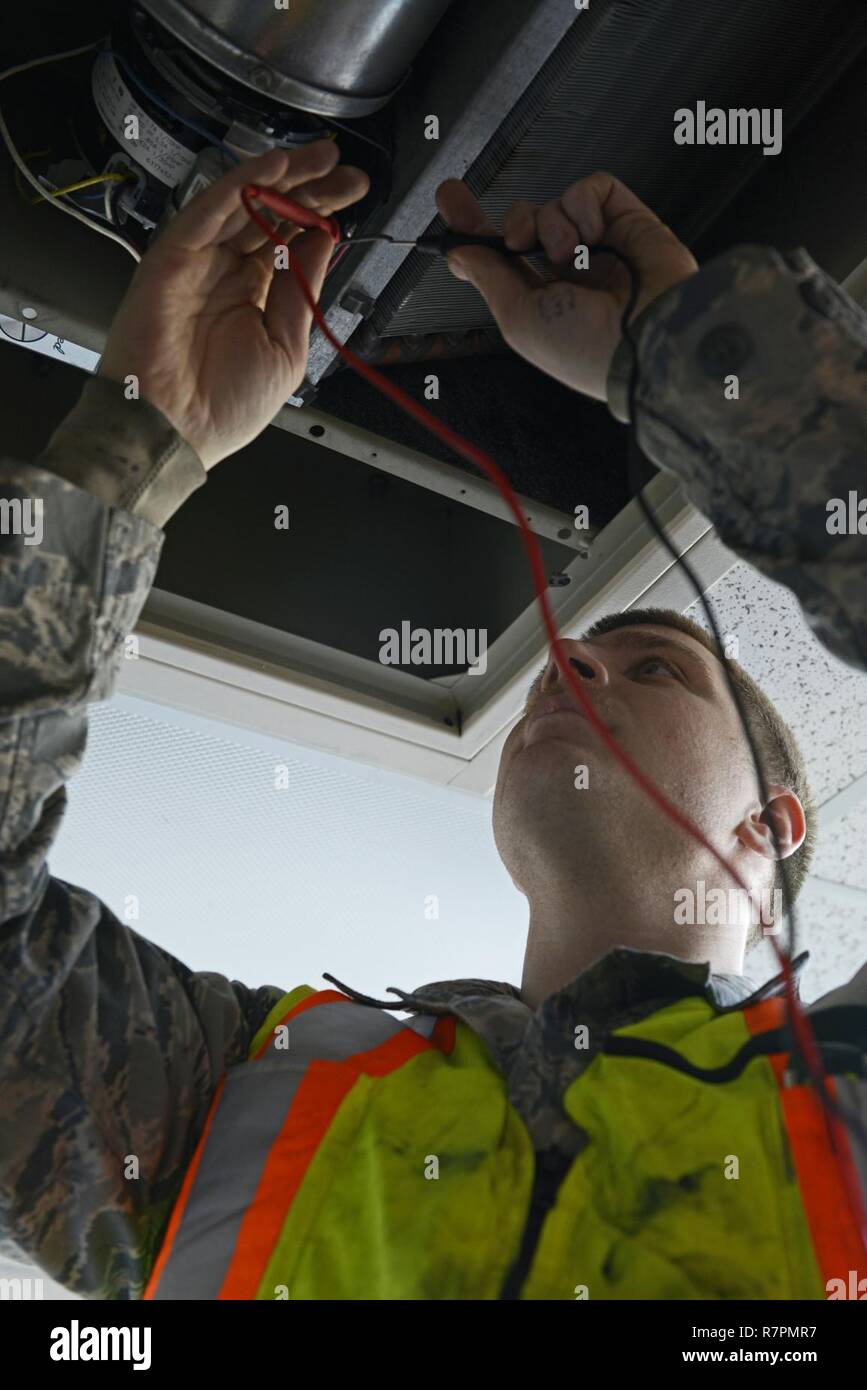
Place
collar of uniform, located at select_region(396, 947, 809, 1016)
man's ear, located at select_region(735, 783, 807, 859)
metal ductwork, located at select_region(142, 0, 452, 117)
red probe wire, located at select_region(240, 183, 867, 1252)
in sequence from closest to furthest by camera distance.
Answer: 1. red probe wire, located at select_region(240, 183, 867, 1252)
2. metal ductwork, located at select_region(142, 0, 452, 117)
3. collar of uniform, located at select_region(396, 947, 809, 1016)
4. man's ear, located at select_region(735, 783, 807, 859)

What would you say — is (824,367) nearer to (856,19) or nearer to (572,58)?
(572,58)

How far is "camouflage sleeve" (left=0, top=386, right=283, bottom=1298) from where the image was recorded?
3.03 ft

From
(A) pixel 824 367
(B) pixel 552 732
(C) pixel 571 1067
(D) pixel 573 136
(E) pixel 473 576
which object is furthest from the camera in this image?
(E) pixel 473 576

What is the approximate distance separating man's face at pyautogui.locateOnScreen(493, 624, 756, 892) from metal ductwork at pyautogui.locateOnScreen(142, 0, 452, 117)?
1.95ft

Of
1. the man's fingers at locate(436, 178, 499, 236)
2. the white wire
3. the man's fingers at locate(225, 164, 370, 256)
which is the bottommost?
the white wire

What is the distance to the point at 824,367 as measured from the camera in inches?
35.4

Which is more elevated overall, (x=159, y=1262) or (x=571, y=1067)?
(x=571, y=1067)

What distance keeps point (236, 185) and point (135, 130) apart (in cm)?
12

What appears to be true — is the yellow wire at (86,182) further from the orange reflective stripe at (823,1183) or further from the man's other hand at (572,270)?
the orange reflective stripe at (823,1183)

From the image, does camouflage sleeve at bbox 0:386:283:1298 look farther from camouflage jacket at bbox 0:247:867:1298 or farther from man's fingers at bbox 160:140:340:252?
man's fingers at bbox 160:140:340:252

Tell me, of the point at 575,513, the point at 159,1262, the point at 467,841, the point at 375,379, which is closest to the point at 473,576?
the point at 575,513

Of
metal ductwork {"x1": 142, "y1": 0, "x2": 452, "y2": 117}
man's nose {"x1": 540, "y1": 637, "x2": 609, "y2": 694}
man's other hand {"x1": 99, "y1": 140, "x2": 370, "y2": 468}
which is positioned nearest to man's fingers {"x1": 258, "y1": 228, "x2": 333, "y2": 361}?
man's other hand {"x1": 99, "y1": 140, "x2": 370, "y2": 468}
